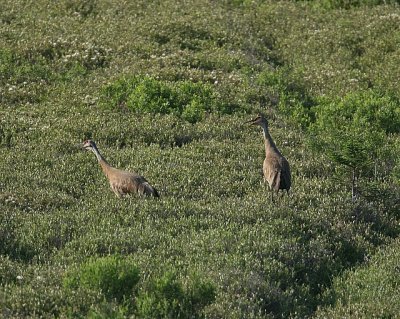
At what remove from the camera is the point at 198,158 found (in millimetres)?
15289

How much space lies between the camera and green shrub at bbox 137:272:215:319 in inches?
379

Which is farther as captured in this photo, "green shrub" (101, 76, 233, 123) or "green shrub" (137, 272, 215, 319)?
"green shrub" (101, 76, 233, 123)

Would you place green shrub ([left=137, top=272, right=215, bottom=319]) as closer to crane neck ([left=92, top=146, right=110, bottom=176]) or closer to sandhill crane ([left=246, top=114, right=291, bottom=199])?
sandhill crane ([left=246, top=114, right=291, bottom=199])

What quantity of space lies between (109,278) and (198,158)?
5.72 meters

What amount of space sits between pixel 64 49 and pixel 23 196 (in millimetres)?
8599

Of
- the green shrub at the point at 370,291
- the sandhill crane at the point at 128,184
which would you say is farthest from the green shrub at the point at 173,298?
the sandhill crane at the point at 128,184

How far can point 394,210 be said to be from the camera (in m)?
14.0

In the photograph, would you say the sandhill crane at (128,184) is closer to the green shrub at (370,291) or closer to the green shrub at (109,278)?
the green shrub at (109,278)

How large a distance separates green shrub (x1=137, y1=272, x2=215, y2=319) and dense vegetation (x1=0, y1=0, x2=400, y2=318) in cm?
2

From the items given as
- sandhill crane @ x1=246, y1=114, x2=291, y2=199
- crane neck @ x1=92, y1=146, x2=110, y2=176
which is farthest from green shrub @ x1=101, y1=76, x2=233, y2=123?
sandhill crane @ x1=246, y1=114, x2=291, y2=199

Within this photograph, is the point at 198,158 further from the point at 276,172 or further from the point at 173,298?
the point at 173,298

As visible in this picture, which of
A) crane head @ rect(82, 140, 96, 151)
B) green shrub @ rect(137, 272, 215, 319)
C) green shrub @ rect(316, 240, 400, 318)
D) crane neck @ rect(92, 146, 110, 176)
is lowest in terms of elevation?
crane head @ rect(82, 140, 96, 151)

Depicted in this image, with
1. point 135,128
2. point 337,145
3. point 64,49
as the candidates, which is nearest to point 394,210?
point 337,145

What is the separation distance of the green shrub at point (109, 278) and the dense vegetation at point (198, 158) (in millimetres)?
22
